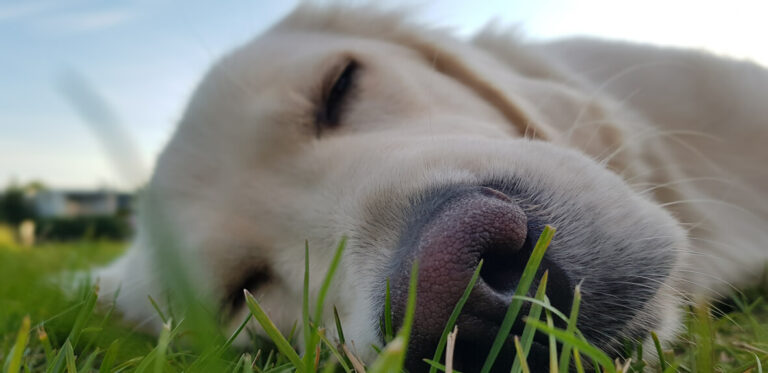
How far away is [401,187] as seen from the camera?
4.29 ft

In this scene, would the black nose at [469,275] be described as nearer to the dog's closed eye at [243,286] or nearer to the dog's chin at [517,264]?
the dog's chin at [517,264]

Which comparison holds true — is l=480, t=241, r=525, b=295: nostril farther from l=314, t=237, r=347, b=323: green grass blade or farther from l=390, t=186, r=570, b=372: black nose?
l=314, t=237, r=347, b=323: green grass blade

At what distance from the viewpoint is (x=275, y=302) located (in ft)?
Result: 6.09

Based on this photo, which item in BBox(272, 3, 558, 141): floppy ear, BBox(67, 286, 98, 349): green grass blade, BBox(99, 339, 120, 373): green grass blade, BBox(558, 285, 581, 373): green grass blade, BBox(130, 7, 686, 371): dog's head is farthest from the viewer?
BBox(272, 3, 558, 141): floppy ear

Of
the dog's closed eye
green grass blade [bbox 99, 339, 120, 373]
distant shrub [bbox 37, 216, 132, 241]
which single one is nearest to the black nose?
green grass blade [bbox 99, 339, 120, 373]

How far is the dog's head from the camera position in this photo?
106 cm

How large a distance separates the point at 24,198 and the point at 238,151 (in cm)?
2747

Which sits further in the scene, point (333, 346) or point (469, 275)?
point (333, 346)

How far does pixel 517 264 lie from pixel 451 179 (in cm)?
28

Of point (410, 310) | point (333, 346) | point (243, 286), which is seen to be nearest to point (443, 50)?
point (243, 286)

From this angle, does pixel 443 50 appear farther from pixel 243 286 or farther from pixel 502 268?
pixel 502 268

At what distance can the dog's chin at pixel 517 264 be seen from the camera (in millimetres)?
995

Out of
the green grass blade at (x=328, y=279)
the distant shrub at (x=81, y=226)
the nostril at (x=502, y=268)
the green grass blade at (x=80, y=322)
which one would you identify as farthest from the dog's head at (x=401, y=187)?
the distant shrub at (x=81, y=226)

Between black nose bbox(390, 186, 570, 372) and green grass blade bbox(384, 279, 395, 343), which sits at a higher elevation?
black nose bbox(390, 186, 570, 372)
